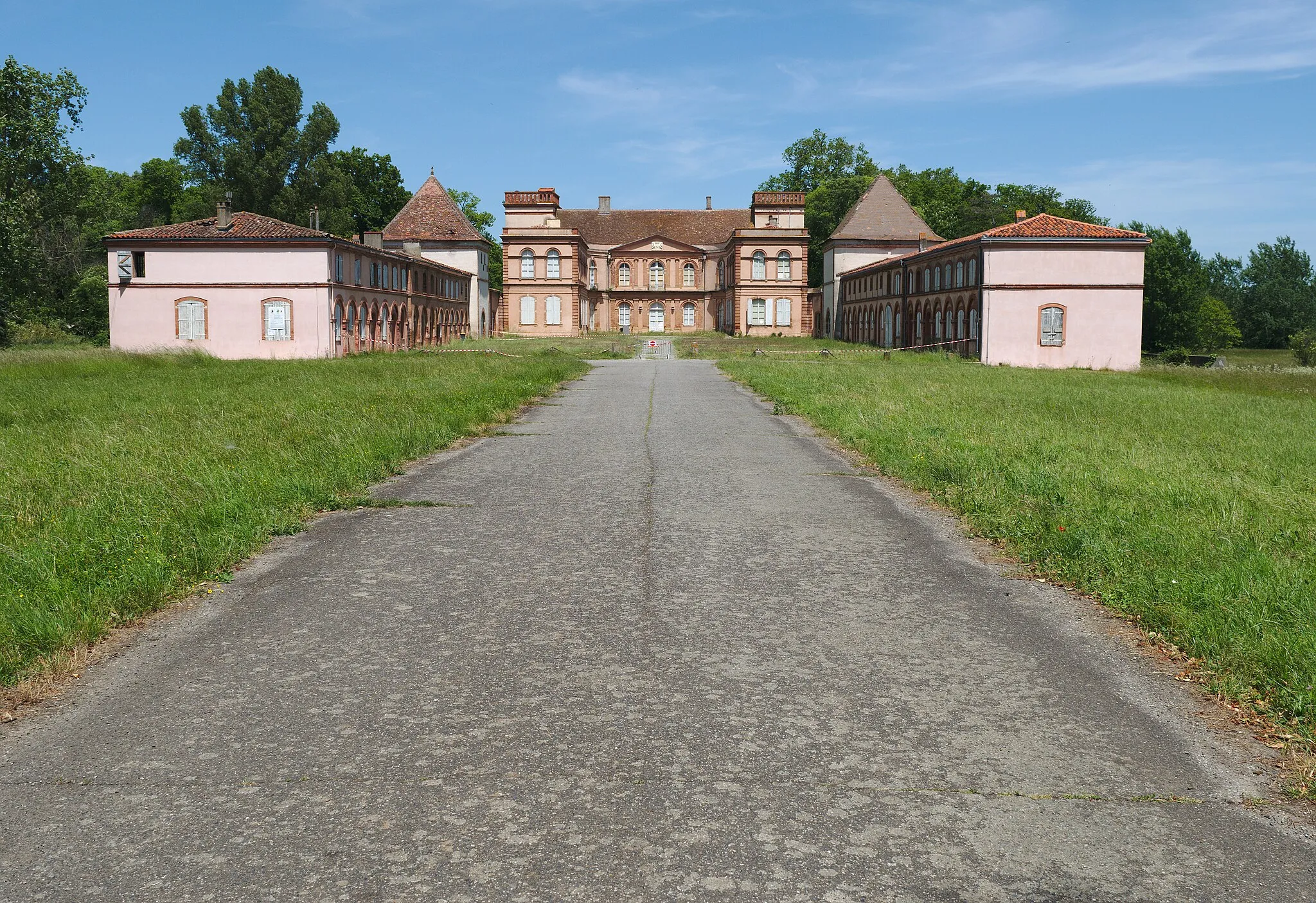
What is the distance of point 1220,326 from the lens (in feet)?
347

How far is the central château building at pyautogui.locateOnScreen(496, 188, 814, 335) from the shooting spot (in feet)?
255

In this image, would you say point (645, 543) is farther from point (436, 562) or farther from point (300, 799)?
point (300, 799)

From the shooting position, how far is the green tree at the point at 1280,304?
105 m

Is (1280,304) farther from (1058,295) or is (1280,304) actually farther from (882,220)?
(1058,295)

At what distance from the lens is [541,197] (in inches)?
3105

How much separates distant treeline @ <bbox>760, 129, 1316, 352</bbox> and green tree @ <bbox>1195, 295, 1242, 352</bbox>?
126 millimetres

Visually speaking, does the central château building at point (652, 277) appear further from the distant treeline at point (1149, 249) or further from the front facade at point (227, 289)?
the front facade at point (227, 289)

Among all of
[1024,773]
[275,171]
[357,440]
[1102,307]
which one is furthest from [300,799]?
[275,171]

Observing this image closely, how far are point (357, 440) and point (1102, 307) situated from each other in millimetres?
40072

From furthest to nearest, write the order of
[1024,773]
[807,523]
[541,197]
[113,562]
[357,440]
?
1. [541,197]
2. [357,440]
3. [807,523]
4. [113,562]
5. [1024,773]

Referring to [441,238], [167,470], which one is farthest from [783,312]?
[167,470]

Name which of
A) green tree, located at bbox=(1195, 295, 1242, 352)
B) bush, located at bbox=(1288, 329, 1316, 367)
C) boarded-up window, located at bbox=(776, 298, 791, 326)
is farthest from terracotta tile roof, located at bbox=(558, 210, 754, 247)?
green tree, located at bbox=(1195, 295, 1242, 352)

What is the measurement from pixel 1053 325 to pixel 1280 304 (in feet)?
248

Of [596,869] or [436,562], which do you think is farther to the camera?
[436,562]
